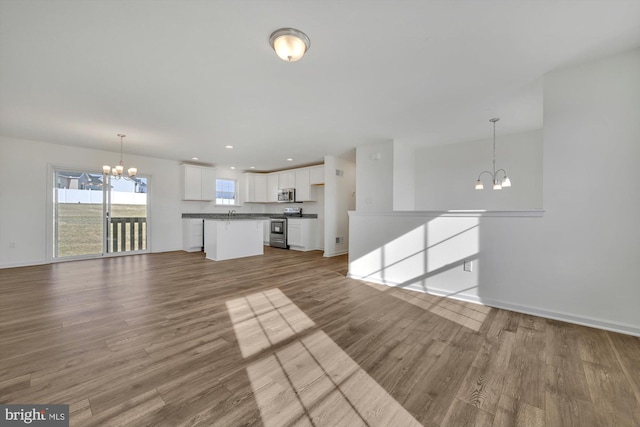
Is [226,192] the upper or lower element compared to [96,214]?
upper

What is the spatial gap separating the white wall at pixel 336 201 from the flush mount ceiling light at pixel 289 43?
423 centimetres

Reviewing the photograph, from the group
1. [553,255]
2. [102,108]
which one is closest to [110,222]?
[102,108]

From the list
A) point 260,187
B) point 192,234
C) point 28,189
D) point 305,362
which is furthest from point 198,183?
point 305,362

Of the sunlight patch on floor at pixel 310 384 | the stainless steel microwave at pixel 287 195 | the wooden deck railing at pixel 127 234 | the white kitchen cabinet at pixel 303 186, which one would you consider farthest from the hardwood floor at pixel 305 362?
the stainless steel microwave at pixel 287 195

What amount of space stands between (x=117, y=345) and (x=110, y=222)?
5.24 m

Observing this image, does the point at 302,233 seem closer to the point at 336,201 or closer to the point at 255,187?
the point at 336,201

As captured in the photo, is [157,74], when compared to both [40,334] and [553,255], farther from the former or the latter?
[553,255]

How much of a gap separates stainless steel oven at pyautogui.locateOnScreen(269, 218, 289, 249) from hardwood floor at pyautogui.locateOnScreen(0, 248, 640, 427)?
4517 millimetres

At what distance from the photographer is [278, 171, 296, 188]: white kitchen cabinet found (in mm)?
7828

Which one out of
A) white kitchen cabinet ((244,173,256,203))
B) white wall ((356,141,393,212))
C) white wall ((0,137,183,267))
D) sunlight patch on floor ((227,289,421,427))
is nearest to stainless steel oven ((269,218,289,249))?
white kitchen cabinet ((244,173,256,203))

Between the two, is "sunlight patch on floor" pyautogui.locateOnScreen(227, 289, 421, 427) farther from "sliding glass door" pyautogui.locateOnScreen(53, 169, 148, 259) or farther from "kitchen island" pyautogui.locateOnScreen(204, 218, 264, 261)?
"sliding glass door" pyautogui.locateOnScreen(53, 169, 148, 259)

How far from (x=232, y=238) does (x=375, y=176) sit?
357cm

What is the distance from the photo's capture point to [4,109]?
3543 millimetres

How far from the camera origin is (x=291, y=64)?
8.21 ft
